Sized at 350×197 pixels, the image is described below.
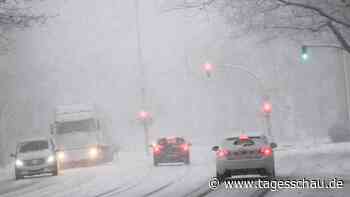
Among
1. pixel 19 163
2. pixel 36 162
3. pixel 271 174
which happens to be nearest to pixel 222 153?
Answer: pixel 271 174

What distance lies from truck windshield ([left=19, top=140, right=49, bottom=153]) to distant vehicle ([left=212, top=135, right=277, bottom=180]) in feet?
53.2

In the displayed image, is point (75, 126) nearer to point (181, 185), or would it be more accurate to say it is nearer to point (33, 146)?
point (33, 146)

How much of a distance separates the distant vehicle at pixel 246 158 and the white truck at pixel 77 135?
815 inches

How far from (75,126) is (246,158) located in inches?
864

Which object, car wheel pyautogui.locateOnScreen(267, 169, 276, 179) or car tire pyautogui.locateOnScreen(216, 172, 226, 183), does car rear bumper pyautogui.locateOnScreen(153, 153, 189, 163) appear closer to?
car tire pyautogui.locateOnScreen(216, 172, 226, 183)

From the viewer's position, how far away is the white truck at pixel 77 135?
4700 centimetres

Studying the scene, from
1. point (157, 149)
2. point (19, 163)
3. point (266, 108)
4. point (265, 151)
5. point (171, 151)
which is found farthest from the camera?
point (266, 108)

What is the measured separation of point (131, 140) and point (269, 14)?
95.4 metres

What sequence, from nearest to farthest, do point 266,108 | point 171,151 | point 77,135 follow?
point 171,151 < point 77,135 < point 266,108

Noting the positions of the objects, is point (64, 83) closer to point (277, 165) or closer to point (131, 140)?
point (131, 140)

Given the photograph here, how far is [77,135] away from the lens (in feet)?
154

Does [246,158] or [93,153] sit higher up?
[246,158]

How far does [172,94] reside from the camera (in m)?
139

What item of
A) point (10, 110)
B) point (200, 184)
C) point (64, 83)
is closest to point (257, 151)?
point (200, 184)
